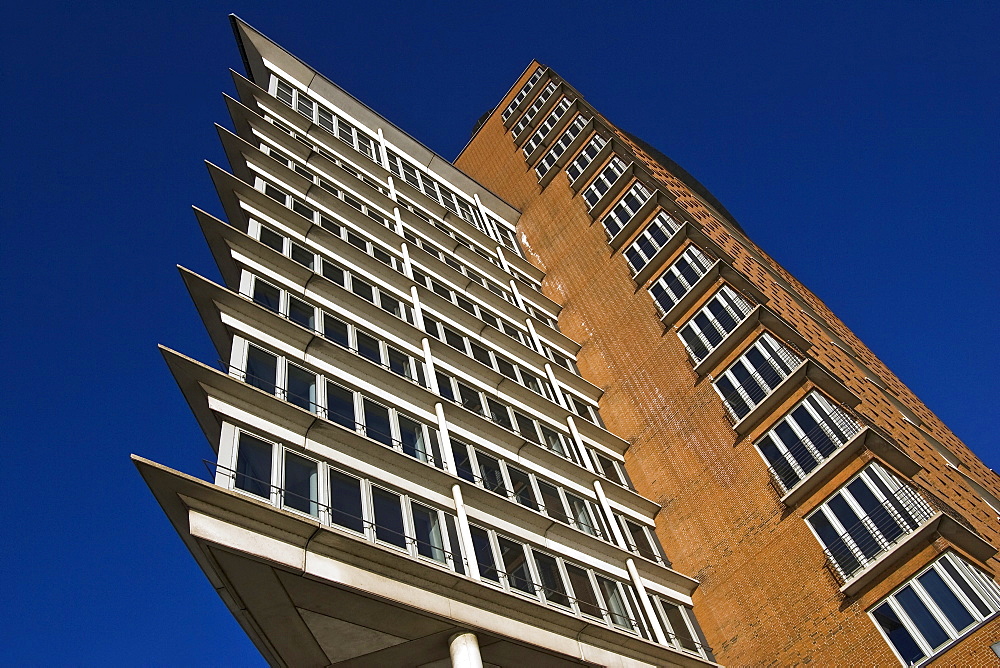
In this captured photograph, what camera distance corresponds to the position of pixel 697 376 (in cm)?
2923

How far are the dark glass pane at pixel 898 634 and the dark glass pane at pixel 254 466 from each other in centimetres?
1514

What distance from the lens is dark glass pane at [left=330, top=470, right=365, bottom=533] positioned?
1730 cm

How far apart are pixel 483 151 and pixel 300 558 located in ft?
142

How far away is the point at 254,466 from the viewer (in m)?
17.1

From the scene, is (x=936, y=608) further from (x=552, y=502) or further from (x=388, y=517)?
(x=388, y=517)

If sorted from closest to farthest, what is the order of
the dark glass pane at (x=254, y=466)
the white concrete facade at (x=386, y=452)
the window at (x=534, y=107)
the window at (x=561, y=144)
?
the white concrete facade at (x=386, y=452), the dark glass pane at (x=254, y=466), the window at (x=561, y=144), the window at (x=534, y=107)

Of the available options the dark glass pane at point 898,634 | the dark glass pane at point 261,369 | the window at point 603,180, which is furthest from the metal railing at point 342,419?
the window at point 603,180

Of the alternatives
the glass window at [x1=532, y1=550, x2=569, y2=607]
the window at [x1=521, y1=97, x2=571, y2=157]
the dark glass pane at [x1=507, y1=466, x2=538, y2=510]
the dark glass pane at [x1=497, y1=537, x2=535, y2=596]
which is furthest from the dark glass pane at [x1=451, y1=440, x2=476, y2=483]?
the window at [x1=521, y1=97, x2=571, y2=157]

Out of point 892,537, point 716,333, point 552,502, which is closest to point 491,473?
point 552,502

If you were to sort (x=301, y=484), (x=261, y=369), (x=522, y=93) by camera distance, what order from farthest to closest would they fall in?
1. (x=522, y=93)
2. (x=261, y=369)
3. (x=301, y=484)

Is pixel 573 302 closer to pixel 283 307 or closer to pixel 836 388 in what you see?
pixel 836 388

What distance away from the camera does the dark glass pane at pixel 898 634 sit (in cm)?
1944

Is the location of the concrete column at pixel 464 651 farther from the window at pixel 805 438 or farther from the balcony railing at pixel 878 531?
the window at pixel 805 438

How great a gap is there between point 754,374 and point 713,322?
3.29 m
